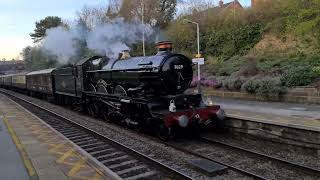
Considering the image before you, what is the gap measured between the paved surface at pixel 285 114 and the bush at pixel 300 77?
1.33m

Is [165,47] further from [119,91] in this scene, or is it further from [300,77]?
[300,77]

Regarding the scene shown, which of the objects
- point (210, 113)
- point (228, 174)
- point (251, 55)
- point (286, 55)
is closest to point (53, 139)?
point (210, 113)

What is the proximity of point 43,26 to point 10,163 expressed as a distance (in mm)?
73780

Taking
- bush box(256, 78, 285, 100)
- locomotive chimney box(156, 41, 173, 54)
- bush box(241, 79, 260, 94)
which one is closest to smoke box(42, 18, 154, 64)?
locomotive chimney box(156, 41, 173, 54)

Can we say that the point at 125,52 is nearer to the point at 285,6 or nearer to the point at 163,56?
the point at 163,56

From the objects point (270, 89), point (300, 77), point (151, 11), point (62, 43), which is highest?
point (151, 11)

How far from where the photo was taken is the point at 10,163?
9.05 metres

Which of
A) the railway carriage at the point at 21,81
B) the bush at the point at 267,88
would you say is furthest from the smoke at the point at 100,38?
the railway carriage at the point at 21,81

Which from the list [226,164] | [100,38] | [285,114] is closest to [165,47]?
[285,114]

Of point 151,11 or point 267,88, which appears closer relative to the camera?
point 267,88

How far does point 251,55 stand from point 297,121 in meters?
17.8

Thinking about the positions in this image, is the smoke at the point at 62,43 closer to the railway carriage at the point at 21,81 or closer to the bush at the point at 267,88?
the bush at the point at 267,88

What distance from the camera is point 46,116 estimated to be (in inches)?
834

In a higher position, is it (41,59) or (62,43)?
(41,59)
